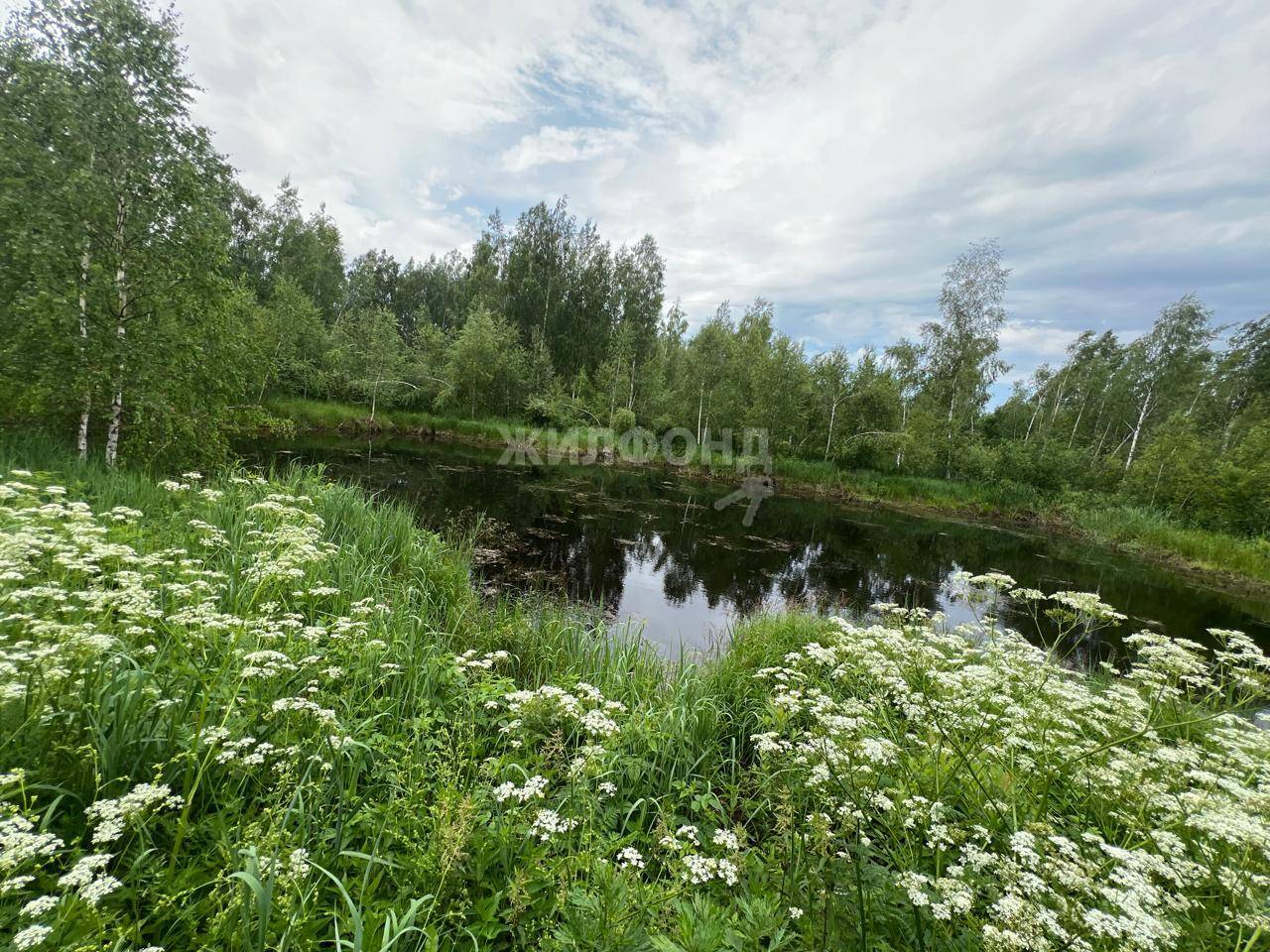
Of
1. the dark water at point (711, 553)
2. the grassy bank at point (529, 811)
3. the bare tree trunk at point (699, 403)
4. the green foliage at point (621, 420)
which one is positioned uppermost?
the bare tree trunk at point (699, 403)

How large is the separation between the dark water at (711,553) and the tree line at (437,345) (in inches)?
198

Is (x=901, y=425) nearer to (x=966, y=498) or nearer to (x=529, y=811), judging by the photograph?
(x=966, y=498)

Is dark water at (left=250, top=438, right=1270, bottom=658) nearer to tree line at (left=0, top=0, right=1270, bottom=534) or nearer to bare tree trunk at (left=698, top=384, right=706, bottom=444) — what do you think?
tree line at (left=0, top=0, right=1270, bottom=534)

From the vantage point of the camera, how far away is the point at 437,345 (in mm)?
31125

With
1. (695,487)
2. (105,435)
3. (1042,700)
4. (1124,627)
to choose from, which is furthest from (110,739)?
(695,487)

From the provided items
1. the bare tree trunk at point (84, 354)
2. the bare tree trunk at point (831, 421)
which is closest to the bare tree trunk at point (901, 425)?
the bare tree trunk at point (831, 421)

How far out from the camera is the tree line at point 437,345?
6.09 meters

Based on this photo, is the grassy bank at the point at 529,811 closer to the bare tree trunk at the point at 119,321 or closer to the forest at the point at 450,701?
the forest at the point at 450,701

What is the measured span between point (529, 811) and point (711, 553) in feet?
34.7

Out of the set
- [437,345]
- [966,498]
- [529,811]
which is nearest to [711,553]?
[529,811]

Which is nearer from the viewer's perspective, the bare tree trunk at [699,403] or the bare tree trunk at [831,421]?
→ the bare tree trunk at [831,421]

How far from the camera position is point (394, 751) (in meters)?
2.62

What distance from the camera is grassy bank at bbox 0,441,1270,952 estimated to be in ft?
4.91

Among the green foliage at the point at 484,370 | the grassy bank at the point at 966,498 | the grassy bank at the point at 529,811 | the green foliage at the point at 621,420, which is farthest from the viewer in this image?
the green foliage at the point at 621,420
